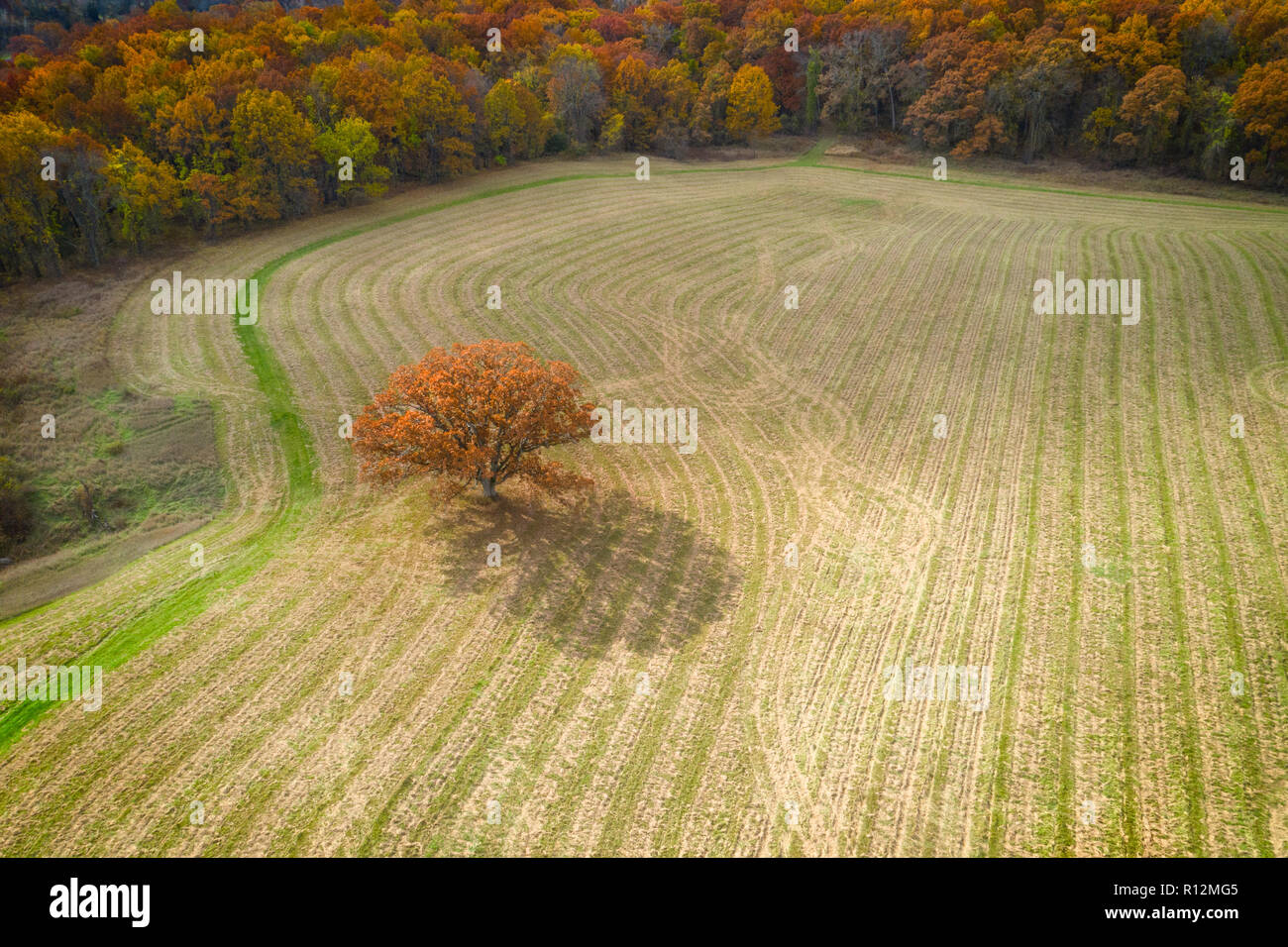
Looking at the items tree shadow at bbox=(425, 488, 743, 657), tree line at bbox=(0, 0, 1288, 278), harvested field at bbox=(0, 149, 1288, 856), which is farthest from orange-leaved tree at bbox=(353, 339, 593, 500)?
tree line at bbox=(0, 0, 1288, 278)

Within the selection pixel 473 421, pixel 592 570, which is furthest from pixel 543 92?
pixel 592 570

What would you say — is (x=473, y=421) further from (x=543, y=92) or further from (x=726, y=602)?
(x=543, y=92)

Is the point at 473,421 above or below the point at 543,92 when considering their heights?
below

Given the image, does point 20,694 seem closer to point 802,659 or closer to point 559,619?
point 559,619

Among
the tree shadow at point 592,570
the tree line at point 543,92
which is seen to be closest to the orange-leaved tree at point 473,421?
the tree shadow at point 592,570

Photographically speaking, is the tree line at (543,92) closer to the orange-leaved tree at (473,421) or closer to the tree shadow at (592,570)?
the orange-leaved tree at (473,421)

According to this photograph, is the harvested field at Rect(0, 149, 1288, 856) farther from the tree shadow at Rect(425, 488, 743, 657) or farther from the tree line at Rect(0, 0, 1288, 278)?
the tree line at Rect(0, 0, 1288, 278)
